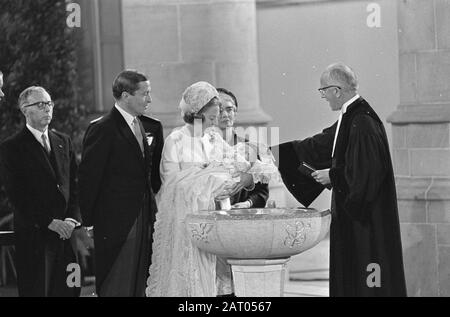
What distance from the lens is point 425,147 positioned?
1017cm

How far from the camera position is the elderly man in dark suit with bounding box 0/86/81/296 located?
8.64 m

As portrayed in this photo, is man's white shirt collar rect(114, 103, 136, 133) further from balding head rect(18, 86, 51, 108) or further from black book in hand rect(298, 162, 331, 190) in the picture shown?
black book in hand rect(298, 162, 331, 190)

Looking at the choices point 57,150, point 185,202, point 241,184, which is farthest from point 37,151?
point 241,184

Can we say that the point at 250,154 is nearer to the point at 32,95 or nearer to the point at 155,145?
the point at 155,145

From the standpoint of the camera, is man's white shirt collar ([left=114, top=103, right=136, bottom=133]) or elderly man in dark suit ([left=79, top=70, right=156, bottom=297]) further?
man's white shirt collar ([left=114, top=103, right=136, bottom=133])

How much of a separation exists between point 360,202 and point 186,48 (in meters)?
3.75

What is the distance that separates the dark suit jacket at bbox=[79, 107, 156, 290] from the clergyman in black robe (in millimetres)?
1173

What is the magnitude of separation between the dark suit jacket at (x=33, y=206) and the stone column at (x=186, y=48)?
2676mm

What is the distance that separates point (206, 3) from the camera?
1138 cm

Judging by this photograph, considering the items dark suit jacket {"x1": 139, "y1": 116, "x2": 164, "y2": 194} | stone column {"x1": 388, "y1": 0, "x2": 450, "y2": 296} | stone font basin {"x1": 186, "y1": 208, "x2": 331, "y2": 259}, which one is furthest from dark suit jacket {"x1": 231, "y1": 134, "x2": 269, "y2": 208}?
stone column {"x1": 388, "y1": 0, "x2": 450, "y2": 296}

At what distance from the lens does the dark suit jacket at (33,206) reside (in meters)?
8.64

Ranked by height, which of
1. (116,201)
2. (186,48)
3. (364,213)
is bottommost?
(364,213)
